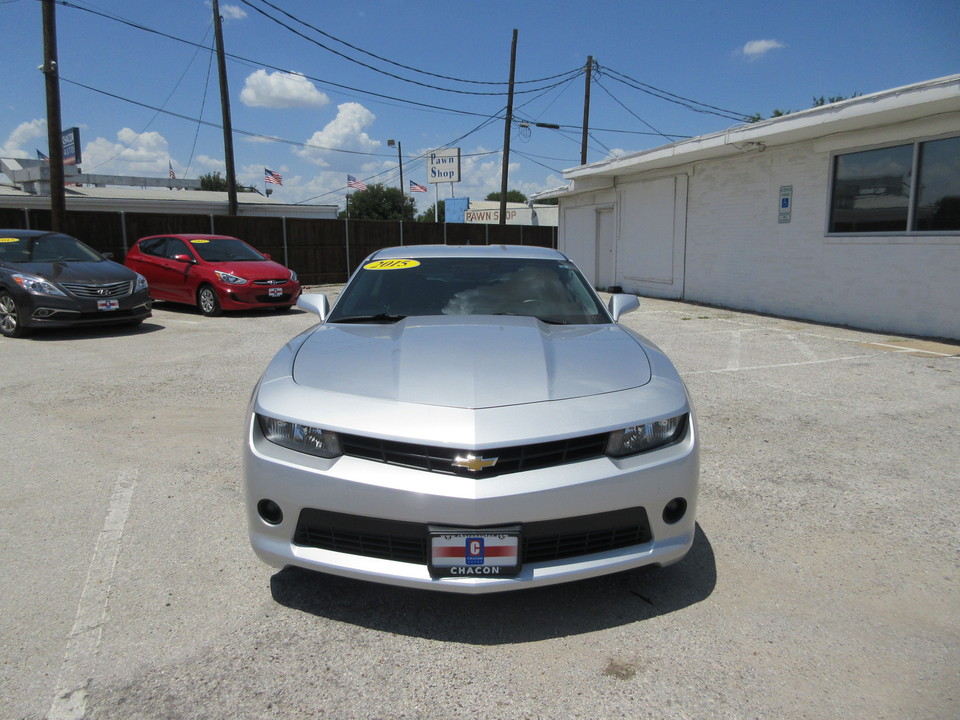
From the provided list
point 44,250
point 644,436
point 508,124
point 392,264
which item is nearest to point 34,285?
point 44,250

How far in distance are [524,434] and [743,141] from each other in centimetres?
1176

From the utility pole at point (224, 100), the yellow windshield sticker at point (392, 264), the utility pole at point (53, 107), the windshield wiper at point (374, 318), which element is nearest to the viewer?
the windshield wiper at point (374, 318)

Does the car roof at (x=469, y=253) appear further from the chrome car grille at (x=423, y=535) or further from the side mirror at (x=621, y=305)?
the chrome car grille at (x=423, y=535)

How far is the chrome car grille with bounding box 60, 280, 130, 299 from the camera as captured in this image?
9.42 metres

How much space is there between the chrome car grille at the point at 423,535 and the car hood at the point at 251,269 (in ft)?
34.8

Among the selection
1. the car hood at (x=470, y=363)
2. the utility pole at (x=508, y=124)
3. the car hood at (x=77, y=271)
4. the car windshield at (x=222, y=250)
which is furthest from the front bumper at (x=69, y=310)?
the utility pole at (x=508, y=124)

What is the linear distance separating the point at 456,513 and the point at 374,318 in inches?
66.2

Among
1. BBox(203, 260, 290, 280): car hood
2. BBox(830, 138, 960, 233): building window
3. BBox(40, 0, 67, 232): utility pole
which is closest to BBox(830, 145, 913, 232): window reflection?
BBox(830, 138, 960, 233): building window

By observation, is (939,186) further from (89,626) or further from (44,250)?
(44,250)

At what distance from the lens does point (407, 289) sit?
396 cm

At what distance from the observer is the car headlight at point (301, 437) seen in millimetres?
2477

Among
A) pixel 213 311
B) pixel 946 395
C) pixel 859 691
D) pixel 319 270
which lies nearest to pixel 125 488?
pixel 859 691

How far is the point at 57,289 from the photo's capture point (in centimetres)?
932

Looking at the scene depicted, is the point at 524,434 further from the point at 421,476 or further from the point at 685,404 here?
the point at 685,404
